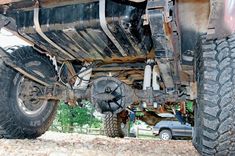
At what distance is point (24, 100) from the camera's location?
11.2 ft

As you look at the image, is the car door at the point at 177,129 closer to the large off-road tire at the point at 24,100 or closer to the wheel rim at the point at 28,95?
the large off-road tire at the point at 24,100

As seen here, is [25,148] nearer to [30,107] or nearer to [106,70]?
[30,107]

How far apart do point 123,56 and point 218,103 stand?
130 centimetres

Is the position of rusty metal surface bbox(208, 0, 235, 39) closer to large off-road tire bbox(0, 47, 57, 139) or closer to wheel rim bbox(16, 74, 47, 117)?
large off-road tire bbox(0, 47, 57, 139)

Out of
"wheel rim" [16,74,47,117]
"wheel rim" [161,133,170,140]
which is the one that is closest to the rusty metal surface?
"wheel rim" [16,74,47,117]

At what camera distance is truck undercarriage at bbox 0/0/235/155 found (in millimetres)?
2002

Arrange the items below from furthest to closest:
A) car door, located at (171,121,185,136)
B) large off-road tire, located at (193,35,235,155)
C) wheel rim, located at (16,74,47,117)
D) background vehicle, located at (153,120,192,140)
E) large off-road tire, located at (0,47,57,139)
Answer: car door, located at (171,121,185,136) → background vehicle, located at (153,120,192,140) → wheel rim, located at (16,74,47,117) → large off-road tire, located at (0,47,57,139) → large off-road tire, located at (193,35,235,155)

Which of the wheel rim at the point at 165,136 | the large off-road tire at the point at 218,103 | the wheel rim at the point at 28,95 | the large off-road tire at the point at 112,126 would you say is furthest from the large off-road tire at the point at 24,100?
the wheel rim at the point at 165,136

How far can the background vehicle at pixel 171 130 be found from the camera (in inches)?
478

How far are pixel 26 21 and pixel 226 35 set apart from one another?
174 cm

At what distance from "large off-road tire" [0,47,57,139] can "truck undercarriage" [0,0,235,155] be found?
1 cm

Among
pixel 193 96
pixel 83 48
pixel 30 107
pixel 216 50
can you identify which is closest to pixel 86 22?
pixel 83 48

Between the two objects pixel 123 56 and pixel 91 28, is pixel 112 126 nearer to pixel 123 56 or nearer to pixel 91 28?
pixel 123 56

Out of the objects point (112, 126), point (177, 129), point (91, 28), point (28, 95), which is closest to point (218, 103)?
point (91, 28)
